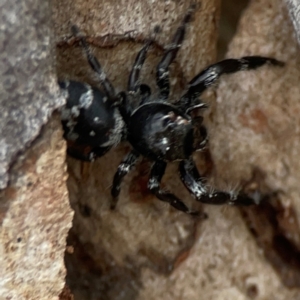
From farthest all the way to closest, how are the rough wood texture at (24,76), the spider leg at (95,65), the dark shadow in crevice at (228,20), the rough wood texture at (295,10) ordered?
the dark shadow in crevice at (228,20) → the spider leg at (95,65) → the rough wood texture at (295,10) → the rough wood texture at (24,76)

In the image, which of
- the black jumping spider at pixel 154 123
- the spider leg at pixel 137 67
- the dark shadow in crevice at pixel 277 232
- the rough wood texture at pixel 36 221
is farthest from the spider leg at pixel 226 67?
the rough wood texture at pixel 36 221

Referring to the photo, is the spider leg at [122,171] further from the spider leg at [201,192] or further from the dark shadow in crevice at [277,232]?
the dark shadow in crevice at [277,232]

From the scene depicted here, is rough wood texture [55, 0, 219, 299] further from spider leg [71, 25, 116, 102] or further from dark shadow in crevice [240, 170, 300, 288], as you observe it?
dark shadow in crevice [240, 170, 300, 288]

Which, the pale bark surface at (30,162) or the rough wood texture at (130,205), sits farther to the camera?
the rough wood texture at (130,205)

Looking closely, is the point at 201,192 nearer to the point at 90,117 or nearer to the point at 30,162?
the point at 90,117

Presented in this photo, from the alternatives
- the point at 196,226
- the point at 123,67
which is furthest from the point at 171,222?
the point at 123,67

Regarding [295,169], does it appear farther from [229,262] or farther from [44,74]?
[44,74]

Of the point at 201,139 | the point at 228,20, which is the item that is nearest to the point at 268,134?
the point at 201,139

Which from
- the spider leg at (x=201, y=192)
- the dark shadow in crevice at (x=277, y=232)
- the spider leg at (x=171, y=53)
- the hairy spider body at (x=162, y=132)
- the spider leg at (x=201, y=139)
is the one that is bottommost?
the dark shadow in crevice at (x=277, y=232)
